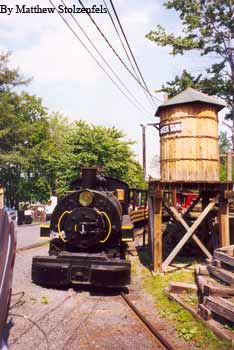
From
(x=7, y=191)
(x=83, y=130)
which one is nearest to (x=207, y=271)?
(x=83, y=130)

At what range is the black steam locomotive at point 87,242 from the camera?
8039 millimetres

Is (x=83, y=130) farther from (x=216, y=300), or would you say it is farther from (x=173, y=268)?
(x=216, y=300)

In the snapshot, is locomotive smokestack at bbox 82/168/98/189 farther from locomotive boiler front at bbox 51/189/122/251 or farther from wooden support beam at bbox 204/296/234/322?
wooden support beam at bbox 204/296/234/322

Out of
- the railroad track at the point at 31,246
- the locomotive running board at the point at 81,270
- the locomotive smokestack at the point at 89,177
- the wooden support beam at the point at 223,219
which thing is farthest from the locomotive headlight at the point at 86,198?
the railroad track at the point at 31,246

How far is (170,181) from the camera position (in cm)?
1004

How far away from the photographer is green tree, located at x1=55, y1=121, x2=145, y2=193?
24.6 meters

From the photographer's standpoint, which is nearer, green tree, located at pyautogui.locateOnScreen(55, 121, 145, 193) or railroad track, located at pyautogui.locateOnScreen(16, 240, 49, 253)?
railroad track, located at pyautogui.locateOnScreen(16, 240, 49, 253)

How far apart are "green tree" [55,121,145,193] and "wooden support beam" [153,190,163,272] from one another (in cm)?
1408

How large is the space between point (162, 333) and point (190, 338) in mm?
457

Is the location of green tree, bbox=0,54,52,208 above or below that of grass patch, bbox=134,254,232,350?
above

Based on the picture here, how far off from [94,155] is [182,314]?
18.4 metres

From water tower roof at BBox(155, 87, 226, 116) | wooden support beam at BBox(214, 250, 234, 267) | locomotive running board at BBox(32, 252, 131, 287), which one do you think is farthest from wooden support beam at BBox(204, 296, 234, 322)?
water tower roof at BBox(155, 87, 226, 116)

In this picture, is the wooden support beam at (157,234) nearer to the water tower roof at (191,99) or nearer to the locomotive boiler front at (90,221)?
the locomotive boiler front at (90,221)

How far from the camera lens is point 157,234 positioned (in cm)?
1030
